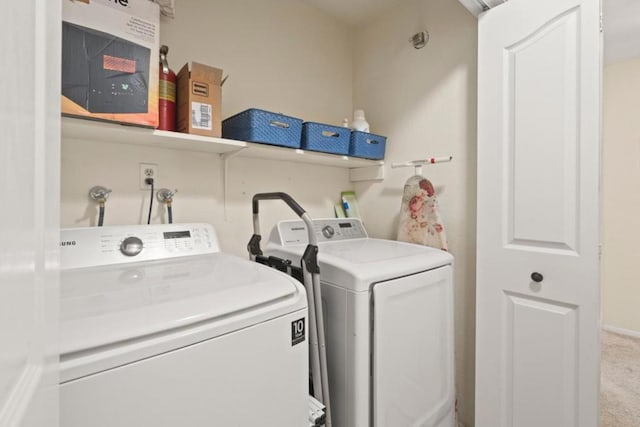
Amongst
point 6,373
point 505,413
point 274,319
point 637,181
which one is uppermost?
point 637,181

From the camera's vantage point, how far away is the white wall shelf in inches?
43.8

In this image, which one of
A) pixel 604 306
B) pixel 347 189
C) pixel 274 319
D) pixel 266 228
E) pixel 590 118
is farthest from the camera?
pixel 604 306

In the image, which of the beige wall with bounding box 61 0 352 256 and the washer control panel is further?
the beige wall with bounding box 61 0 352 256

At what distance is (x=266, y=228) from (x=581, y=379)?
1640 mm

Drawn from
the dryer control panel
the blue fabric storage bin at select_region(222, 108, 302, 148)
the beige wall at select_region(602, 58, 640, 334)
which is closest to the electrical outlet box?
the blue fabric storage bin at select_region(222, 108, 302, 148)

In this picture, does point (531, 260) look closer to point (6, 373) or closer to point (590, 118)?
point (590, 118)

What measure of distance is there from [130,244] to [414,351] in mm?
1215

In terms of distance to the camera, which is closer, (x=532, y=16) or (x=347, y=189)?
(x=532, y=16)

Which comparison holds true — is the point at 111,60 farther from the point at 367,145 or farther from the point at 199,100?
the point at 367,145

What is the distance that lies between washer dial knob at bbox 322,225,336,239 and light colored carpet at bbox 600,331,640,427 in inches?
75.1

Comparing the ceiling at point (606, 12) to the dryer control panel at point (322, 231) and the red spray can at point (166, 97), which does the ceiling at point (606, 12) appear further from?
the dryer control panel at point (322, 231)

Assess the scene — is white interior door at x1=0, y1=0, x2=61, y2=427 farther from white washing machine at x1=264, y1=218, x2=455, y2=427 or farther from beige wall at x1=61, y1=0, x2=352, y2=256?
beige wall at x1=61, y1=0, x2=352, y2=256

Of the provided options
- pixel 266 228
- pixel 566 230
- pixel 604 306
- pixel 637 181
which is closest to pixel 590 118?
pixel 566 230

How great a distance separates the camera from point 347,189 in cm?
230
